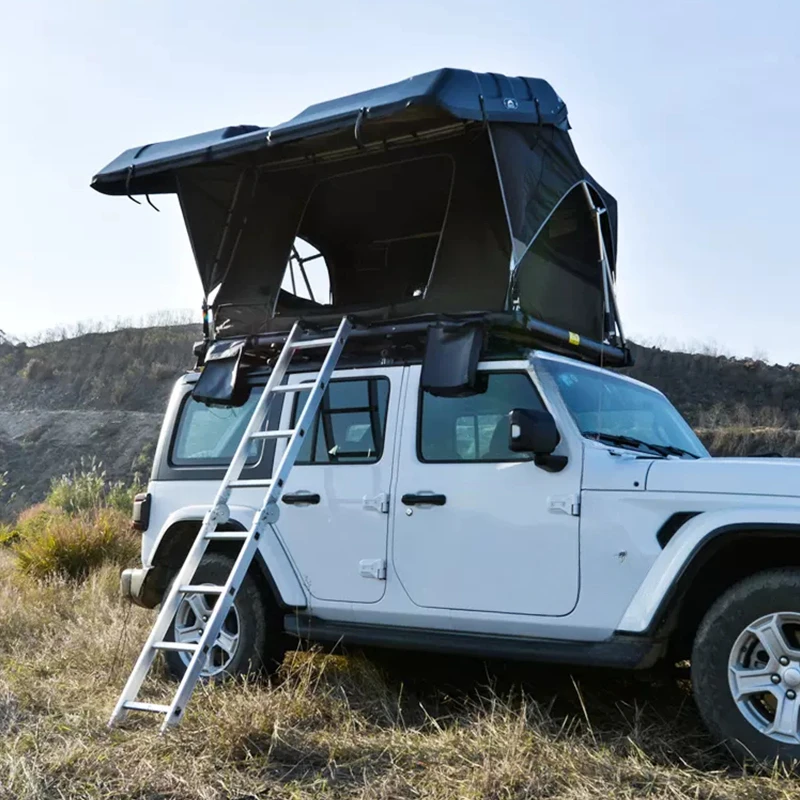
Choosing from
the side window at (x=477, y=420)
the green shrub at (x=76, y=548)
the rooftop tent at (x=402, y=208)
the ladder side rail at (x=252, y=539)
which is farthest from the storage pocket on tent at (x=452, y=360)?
the green shrub at (x=76, y=548)

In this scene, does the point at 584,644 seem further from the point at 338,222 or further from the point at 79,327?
the point at 79,327

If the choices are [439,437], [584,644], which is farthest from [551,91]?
[584,644]

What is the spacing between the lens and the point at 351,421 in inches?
209

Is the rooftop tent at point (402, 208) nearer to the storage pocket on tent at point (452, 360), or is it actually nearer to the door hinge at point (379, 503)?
the storage pocket on tent at point (452, 360)

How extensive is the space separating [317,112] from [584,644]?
126 inches

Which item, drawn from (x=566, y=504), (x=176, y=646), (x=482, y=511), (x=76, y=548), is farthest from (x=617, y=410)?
(x=76, y=548)

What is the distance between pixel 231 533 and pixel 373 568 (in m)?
0.78

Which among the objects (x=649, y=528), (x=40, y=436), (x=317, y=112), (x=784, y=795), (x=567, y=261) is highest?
(x=317, y=112)

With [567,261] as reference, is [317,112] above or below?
above

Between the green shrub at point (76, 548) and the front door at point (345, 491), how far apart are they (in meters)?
4.36

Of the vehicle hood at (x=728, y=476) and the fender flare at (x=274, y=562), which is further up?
the vehicle hood at (x=728, y=476)

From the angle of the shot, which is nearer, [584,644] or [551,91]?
[584,644]

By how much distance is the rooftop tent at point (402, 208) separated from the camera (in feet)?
16.5

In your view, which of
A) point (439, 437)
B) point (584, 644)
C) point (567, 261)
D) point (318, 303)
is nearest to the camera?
point (584, 644)
